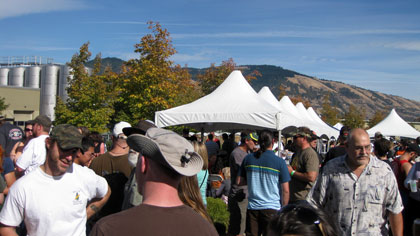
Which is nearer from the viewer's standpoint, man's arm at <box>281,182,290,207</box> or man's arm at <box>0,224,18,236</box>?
man's arm at <box>0,224,18,236</box>

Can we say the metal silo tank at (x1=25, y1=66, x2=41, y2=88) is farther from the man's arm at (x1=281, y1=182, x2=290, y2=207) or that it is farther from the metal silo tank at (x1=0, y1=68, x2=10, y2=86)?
the man's arm at (x1=281, y1=182, x2=290, y2=207)

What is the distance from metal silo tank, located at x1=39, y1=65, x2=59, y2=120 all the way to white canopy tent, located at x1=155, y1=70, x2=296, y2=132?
4469 centimetres

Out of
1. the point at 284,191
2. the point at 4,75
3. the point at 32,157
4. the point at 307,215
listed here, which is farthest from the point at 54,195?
the point at 4,75

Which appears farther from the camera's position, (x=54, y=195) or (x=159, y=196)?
(x=54, y=195)

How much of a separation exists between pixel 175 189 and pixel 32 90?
54.6 meters

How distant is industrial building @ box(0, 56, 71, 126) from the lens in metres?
48.2

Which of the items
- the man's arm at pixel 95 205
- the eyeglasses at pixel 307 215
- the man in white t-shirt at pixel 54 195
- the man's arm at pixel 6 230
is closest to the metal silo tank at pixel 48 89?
the man's arm at pixel 95 205

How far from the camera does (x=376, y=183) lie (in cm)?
363

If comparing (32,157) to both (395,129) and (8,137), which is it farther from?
(395,129)

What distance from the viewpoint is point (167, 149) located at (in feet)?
6.38

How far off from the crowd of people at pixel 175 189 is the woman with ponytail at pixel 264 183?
0.05 feet

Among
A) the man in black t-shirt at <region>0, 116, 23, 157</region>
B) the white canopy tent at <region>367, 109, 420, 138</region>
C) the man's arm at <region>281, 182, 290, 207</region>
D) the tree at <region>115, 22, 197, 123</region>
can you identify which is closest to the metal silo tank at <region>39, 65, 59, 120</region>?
the tree at <region>115, 22, 197, 123</region>

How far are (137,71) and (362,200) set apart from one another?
19921 millimetres

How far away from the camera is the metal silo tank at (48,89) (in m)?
51.7
